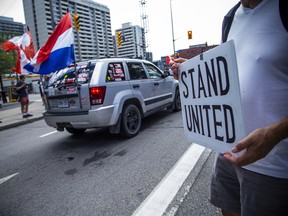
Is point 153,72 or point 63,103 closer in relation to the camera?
point 63,103

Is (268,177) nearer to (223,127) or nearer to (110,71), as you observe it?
(223,127)

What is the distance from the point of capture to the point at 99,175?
3.33 metres

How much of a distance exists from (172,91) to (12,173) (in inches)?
191

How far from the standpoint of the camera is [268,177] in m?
1.11

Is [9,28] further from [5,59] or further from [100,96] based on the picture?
[100,96]

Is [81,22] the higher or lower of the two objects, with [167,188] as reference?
higher

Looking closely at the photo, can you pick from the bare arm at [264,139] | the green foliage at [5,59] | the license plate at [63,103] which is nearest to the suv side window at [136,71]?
the license plate at [63,103]

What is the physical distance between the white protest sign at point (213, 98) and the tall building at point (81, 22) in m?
16.5

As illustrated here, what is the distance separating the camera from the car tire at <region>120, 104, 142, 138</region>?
4.95 m

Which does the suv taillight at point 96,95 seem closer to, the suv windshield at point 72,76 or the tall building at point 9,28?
the suv windshield at point 72,76

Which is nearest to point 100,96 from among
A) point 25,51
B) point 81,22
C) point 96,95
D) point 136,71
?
point 96,95

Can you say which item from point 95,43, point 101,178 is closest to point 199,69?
point 101,178

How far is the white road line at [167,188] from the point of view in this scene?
2332 millimetres

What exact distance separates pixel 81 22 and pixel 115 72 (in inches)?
1155
